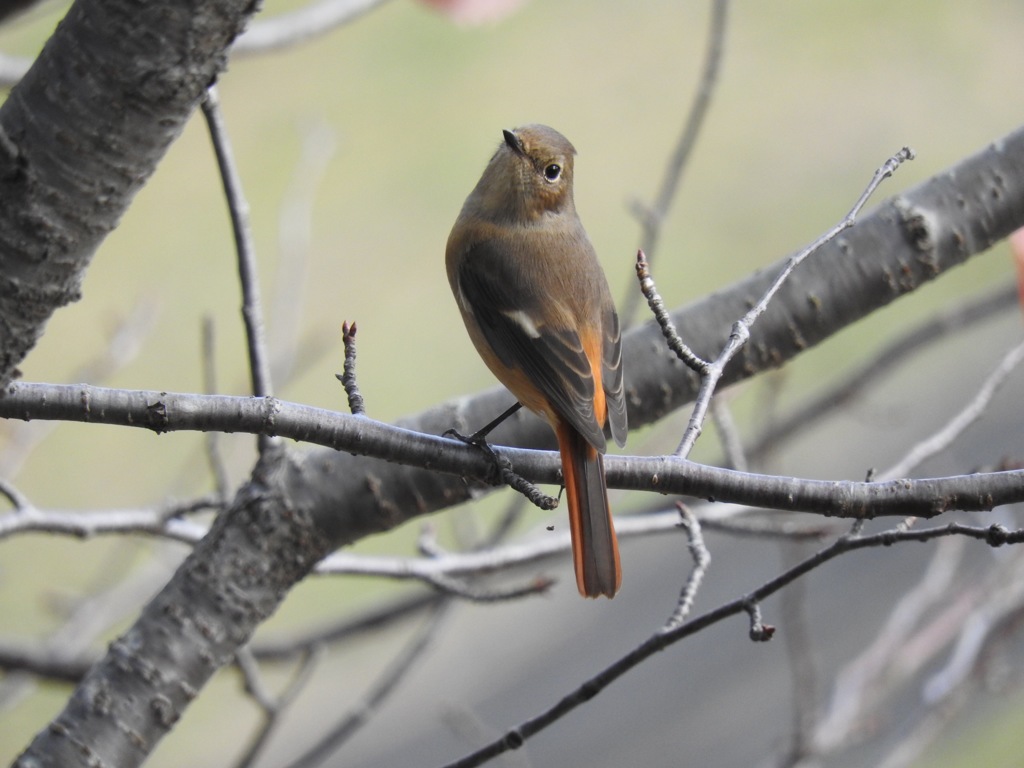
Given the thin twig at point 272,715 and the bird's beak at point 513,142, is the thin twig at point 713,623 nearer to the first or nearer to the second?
the thin twig at point 272,715

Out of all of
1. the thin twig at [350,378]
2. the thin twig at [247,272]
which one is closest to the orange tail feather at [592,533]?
the thin twig at [350,378]

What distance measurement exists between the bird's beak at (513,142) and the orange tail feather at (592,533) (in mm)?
933

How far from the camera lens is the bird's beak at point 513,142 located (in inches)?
94.2

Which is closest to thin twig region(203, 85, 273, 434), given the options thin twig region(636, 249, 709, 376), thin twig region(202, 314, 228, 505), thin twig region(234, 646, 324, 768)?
thin twig region(202, 314, 228, 505)

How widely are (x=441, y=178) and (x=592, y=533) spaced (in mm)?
5825

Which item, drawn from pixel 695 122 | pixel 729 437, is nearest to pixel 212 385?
pixel 729 437

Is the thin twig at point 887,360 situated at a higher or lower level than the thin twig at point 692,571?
higher

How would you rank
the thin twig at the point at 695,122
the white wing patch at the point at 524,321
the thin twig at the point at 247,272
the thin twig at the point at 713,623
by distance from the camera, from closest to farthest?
the thin twig at the point at 713,623, the thin twig at the point at 247,272, the white wing patch at the point at 524,321, the thin twig at the point at 695,122

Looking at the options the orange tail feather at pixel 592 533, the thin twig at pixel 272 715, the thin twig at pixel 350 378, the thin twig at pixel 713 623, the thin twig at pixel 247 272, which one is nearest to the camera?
the thin twig at pixel 713 623

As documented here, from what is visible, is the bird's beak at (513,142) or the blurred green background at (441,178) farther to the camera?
the blurred green background at (441,178)

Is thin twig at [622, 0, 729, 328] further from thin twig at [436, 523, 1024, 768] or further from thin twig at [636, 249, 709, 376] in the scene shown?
thin twig at [436, 523, 1024, 768]

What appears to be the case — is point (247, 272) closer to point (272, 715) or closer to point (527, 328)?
point (527, 328)

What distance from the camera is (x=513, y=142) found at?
243 centimetres

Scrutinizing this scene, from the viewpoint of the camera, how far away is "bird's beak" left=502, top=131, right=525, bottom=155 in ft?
7.85
